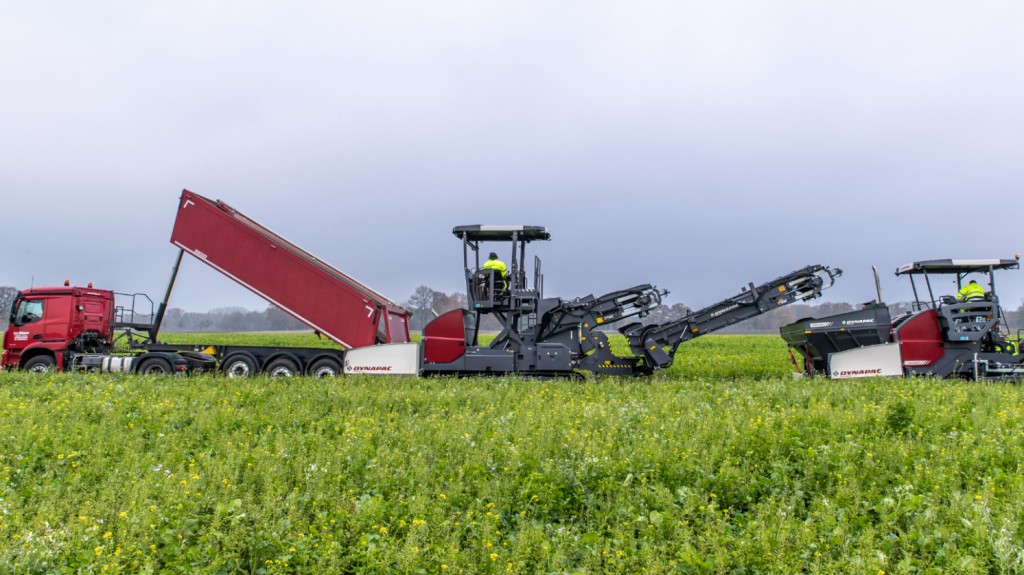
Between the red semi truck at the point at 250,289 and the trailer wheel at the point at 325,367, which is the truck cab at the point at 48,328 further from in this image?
the trailer wheel at the point at 325,367

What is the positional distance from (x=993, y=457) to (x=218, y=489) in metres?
8.32

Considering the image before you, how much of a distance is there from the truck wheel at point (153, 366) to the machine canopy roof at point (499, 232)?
28.7ft

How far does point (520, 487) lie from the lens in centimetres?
676

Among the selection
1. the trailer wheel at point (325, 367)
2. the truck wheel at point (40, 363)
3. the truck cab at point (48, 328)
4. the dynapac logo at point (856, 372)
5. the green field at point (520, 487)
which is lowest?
the green field at point (520, 487)

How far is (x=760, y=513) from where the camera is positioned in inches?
233

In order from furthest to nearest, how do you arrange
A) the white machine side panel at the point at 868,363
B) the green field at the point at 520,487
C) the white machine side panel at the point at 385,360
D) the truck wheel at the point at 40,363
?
the truck wheel at the point at 40,363
the white machine side panel at the point at 385,360
the white machine side panel at the point at 868,363
the green field at the point at 520,487

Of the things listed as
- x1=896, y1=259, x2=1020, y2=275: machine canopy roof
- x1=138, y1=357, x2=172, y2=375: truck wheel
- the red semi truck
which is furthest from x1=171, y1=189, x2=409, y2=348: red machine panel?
x1=896, y1=259, x2=1020, y2=275: machine canopy roof

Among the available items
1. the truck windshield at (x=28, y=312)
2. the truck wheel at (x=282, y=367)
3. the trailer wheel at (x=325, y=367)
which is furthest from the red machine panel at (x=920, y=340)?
the truck windshield at (x=28, y=312)

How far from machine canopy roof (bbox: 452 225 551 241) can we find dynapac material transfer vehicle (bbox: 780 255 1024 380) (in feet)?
24.8

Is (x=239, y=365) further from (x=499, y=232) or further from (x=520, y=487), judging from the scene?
(x=520, y=487)

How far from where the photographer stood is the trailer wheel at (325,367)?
17.1 meters

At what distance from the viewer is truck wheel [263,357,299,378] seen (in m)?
17.3

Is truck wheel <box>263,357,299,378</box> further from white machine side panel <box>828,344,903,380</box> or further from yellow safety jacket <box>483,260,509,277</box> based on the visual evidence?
white machine side panel <box>828,344,903,380</box>

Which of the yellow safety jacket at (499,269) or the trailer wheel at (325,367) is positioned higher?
the yellow safety jacket at (499,269)
